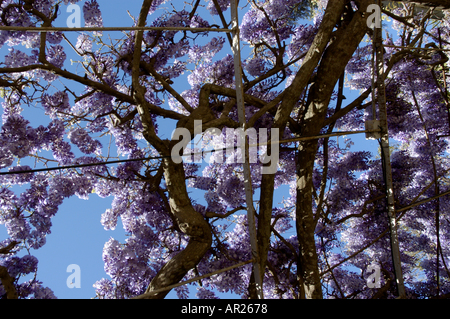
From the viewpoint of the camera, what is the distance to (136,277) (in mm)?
3406

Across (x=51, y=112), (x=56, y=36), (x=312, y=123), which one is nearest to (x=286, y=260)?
(x=312, y=123)

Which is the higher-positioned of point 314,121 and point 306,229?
point 314,121

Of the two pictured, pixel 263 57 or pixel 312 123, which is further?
pixel 263 57

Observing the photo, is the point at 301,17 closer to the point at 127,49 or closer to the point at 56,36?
the point at 127,49

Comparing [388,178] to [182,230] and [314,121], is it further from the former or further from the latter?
[182,230]

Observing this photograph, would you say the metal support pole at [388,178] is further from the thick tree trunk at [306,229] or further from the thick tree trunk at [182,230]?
the thick tree trunk at [182,230]

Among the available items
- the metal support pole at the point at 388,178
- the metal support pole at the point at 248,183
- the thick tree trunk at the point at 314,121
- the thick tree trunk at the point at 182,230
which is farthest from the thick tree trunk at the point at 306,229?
the thick tree trunk at the point at 182,230

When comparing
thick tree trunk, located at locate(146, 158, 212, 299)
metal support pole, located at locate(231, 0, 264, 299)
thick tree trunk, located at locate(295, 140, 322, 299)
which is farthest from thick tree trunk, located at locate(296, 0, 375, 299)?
thick tree trunk, located at locate(146, 158, 212, 299)

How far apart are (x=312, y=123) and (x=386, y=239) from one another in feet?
6.26

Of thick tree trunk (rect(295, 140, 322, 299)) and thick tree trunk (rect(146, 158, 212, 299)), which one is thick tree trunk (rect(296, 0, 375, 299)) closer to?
thick tree trunk (rect(295, 140, 322, 299))

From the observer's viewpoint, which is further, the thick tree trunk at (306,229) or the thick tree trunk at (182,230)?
the thick tree trunk at (306,229)

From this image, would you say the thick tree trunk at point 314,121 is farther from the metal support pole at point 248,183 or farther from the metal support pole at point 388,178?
the metal support pole at point 248,183

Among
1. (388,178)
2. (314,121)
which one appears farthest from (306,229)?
(314,121)

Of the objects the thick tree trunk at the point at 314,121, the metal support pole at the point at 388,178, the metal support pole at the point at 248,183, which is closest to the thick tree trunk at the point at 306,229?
the thick tree trunk at the point at 314,121
